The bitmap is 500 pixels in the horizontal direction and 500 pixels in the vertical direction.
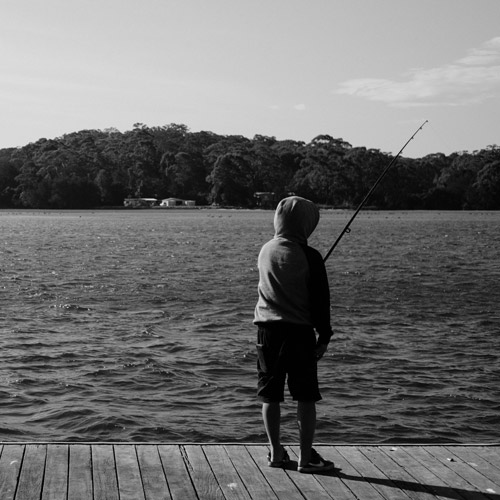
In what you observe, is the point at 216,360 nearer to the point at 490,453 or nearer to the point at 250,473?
the point at 490,453

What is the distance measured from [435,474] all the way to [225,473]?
3.78 feet

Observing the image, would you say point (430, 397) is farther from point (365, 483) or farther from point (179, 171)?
point (179, 171)

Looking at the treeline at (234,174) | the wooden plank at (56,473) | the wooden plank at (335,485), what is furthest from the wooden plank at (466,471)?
the treeline at (234,174)

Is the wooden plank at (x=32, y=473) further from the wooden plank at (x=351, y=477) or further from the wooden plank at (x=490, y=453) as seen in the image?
the wooden plank at (x=490, y=453)

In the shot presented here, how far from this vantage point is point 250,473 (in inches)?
185

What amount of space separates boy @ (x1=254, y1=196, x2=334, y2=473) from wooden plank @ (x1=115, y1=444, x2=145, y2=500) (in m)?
0.78

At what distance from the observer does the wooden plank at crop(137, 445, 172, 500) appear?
438 cm

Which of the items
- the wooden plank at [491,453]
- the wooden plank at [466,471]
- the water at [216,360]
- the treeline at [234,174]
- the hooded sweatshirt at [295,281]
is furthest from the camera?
the treeline at [234,174]

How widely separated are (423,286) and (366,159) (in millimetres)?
100479

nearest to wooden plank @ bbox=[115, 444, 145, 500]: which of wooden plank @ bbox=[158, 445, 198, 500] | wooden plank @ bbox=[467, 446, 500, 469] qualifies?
wooden plank @ bbox=[158, 445, 198, 500]

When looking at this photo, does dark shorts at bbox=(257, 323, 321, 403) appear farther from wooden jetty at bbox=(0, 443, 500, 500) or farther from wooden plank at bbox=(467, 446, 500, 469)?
wooden plank at bbox=(467, 446, 500, 469)

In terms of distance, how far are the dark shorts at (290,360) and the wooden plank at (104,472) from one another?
93 cm

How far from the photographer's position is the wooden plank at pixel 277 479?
441cm

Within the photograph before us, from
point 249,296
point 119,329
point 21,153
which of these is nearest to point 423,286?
point 249,296
